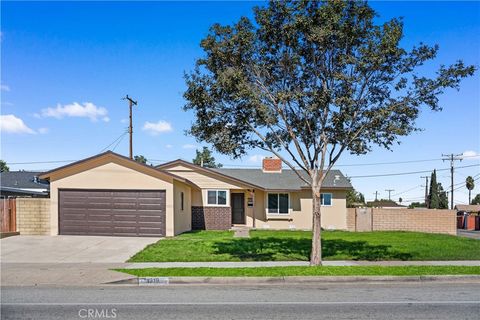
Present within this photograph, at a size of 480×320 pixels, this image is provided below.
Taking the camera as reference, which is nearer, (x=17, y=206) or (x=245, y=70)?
(x=245, y=70)

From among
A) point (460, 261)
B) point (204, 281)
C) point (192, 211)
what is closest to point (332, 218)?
point (192, 211)

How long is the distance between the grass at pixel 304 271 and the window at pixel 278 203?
17739 mm

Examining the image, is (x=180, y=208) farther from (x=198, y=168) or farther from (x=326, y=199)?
(x=326, y=199)

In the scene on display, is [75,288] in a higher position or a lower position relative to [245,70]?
lower

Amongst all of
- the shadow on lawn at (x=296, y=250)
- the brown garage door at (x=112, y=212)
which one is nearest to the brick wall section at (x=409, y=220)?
the shadow on lawn at (x=296, y=250)

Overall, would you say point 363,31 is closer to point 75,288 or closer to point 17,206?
point 75,288

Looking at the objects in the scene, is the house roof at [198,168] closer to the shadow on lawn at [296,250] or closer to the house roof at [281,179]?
the house roof at [281,179]

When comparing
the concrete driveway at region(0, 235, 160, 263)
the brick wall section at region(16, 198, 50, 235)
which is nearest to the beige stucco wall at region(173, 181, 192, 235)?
the concrete driveway at region(0, 235, 160, 263)

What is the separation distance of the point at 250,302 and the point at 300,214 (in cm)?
2208

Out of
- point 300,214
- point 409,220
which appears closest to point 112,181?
point 300,214

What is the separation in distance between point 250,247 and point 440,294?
9.10 meters

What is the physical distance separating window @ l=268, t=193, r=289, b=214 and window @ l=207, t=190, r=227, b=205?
3524 mm

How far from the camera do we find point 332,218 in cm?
3070

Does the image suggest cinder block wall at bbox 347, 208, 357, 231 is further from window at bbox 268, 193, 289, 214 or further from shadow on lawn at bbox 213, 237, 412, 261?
shadow on lawn at bbox 213, 237, 412, 261
